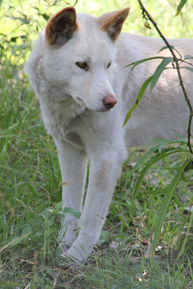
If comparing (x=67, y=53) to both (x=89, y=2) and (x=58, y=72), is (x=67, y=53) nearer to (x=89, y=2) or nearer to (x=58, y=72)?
(x=58, y=72)

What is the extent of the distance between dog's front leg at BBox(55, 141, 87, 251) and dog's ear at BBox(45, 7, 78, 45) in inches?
33.2

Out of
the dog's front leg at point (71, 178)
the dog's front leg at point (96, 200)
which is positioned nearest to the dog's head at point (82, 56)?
the dog's front leg at point (96, 200)

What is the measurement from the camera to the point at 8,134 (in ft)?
13.0

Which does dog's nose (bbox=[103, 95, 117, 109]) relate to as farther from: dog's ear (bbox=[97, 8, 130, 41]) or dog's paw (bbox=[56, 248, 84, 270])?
dog's paw (bbox=[56, 248, 84, 270])

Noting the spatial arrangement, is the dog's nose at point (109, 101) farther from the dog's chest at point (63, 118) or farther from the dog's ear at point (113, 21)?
the dog's ear at point (113, 21)

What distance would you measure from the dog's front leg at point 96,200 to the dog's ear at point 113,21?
2.56 feet

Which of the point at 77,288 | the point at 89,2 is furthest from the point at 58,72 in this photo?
the point at 89,2

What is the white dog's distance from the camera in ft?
9.04

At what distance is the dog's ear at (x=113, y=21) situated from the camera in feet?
9.45

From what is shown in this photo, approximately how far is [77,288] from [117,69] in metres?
1.38

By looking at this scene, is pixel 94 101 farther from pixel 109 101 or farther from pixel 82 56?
pixel 82 56

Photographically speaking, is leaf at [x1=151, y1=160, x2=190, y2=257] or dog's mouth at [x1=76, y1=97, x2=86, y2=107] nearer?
leaf at [x1=151, y1=160, x2=190, y2=257]

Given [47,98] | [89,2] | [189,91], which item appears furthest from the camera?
[89,2]

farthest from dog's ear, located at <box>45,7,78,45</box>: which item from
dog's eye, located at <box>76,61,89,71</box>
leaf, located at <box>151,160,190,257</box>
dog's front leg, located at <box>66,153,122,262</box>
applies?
leaf, located at <box>151,160,190,257</box>
